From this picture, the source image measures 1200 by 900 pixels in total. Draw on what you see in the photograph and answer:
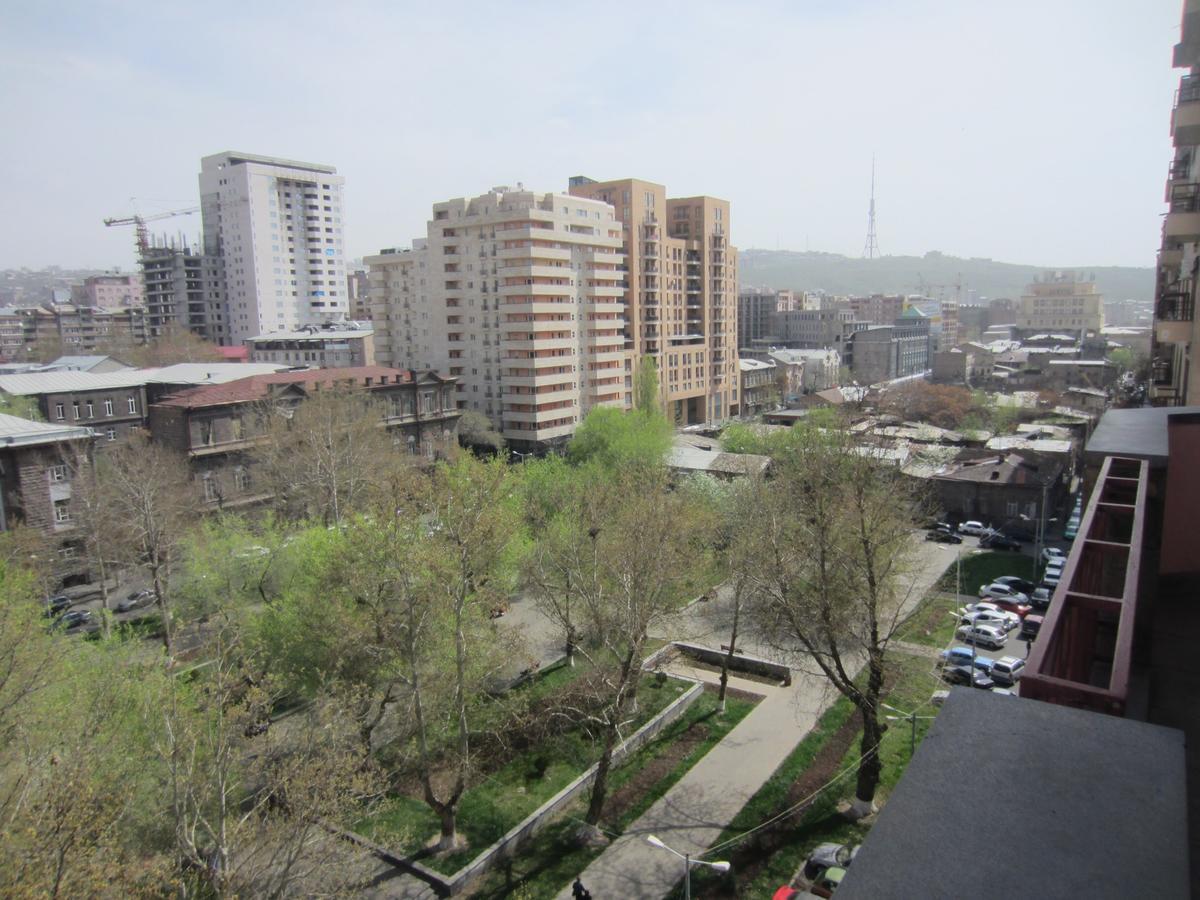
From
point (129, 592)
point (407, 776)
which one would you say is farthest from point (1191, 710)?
point (129, 592)

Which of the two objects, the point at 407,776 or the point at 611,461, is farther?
the point at 611,461

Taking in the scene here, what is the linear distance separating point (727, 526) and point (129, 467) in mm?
19538

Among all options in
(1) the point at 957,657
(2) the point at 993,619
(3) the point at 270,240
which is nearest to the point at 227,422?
(1) the point at 957,657

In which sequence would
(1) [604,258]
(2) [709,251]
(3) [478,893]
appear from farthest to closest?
(2) [709,251] → (1) [604,258] → (3) [478,893]

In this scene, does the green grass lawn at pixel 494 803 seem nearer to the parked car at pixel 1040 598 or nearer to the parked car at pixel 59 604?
the parked car at pixel 1040 598

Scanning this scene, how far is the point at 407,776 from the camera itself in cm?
1658

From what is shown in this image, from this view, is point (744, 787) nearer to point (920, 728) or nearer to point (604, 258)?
point (920, 728)

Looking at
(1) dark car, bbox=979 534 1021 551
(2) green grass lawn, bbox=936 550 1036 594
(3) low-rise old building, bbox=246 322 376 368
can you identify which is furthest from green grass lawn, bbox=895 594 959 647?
(3) low-rise old building, bbox=246 322 376 368

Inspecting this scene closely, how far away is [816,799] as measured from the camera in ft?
50.2

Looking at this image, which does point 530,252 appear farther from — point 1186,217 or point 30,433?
point 1186,217

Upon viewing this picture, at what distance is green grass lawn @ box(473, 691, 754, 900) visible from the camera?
13367 millimetres

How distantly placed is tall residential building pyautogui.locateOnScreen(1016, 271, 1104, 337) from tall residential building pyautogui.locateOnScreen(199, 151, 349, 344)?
337 feet

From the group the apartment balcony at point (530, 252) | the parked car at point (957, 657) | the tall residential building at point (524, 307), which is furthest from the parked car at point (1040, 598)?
the apartment balcony at point (530, 252)

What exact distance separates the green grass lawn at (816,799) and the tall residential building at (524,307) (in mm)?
29987
